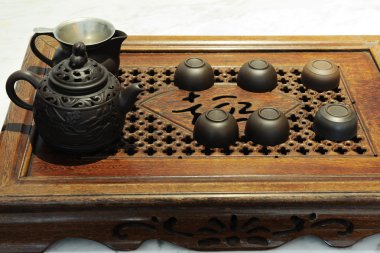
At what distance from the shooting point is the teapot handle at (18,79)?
1.37 meters

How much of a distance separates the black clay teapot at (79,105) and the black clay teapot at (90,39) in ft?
0.47

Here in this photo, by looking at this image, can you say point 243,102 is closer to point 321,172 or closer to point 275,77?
point 275,77

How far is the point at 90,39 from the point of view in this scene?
154 cm

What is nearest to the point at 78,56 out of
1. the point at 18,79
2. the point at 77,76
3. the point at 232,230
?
the point at 77,76

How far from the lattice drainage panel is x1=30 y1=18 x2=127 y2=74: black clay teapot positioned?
0.43 ft

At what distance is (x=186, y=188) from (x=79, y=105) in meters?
0.27

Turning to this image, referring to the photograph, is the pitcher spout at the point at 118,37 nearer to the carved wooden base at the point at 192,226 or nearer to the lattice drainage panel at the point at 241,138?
the lattice drainage panel at the point at 241,138

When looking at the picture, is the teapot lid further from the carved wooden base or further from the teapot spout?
the carved wooden base

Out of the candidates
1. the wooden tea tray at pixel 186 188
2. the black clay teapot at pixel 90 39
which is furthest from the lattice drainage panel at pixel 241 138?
the black clay teapot at pixel 90 39

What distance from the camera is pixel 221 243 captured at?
1345 mm

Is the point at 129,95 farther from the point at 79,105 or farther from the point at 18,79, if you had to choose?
the point at 18,79

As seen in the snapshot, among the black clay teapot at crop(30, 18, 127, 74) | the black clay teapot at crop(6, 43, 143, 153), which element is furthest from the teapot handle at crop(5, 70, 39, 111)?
the black clay teapot at crop(30, 18, 127, 74)

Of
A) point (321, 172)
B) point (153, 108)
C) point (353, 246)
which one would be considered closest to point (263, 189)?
point (321, 172)

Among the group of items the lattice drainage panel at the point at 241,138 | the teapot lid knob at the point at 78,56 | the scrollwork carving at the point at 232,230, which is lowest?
the scrollwork carving at the point at 232,230
